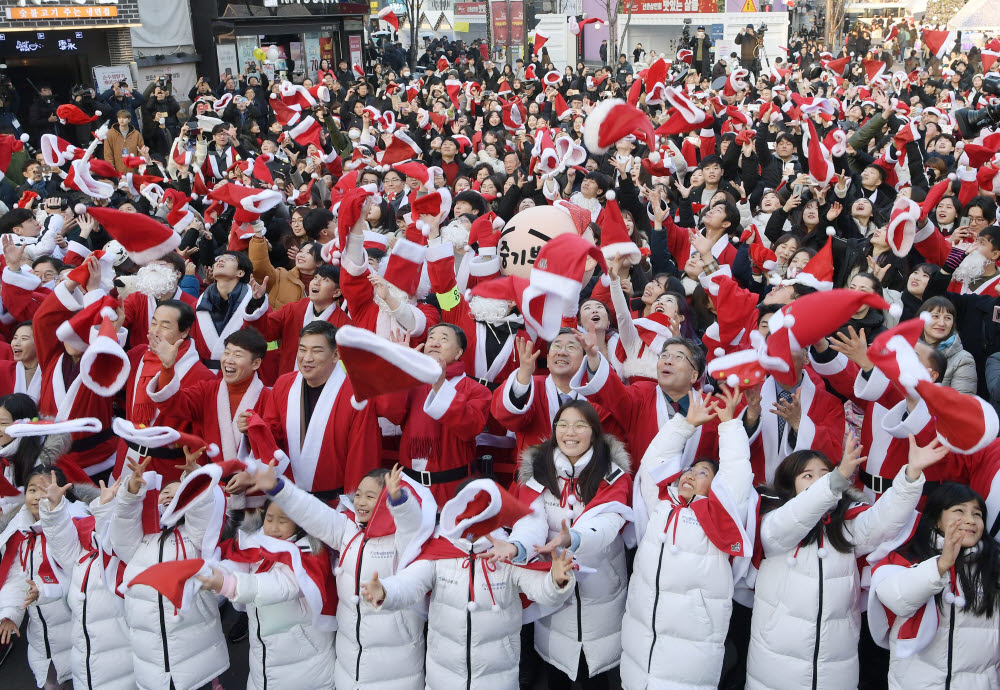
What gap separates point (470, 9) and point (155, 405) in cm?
3192

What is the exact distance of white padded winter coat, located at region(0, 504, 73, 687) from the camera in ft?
12.4

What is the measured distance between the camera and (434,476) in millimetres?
4027

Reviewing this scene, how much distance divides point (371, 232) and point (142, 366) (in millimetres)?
1932

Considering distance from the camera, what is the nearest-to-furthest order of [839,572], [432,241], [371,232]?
[839,572], [432,241], [371,232]

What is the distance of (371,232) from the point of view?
5.91 m

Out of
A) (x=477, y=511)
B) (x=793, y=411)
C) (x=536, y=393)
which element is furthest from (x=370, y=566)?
(x=793, y=411)

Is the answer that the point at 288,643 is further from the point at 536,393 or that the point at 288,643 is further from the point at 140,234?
the point at 140,234

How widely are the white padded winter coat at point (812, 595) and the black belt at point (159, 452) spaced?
2.31m

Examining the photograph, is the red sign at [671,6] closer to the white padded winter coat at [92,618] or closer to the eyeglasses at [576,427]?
the eyeglasses at [576,427]

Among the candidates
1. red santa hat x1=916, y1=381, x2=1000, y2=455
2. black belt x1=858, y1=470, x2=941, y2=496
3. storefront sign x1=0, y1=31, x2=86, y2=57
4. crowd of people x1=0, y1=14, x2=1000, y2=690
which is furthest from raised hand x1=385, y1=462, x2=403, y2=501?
storefront sign x1=0, y1=31, x2=86, y2=57

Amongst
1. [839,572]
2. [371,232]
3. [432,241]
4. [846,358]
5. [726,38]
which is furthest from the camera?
[726,38]

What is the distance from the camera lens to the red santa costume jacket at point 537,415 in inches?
152

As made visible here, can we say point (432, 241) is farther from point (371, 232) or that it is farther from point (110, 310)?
point (110, 310)

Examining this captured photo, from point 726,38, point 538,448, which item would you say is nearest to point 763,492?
point 538,448
